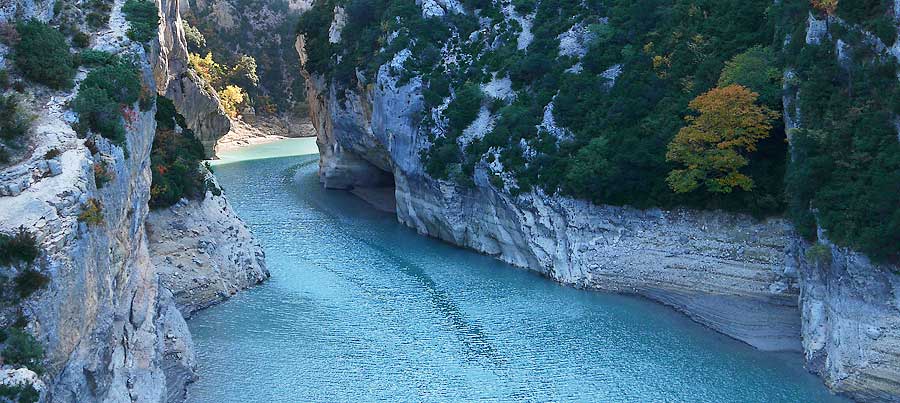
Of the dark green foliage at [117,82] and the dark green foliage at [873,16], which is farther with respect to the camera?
the dark green foliage at [873,16]

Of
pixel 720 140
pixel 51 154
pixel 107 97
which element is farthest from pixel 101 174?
pixel 720 140

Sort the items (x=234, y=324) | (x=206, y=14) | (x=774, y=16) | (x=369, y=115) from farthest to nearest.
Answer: (x=206, y=14)
(x=369, y=115)
(x=774, y=16)
(x=234, y=324)

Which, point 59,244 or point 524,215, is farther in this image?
point 524,215

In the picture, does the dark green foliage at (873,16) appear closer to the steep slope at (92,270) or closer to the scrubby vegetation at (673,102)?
the scrubby vegetation at (673,102)

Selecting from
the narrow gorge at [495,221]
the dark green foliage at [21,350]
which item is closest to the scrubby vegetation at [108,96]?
the narrow gorge at [495,221]

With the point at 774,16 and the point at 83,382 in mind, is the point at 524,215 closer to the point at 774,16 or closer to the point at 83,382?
the point at 774,16

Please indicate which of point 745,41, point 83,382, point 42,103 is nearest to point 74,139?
point 42,103
